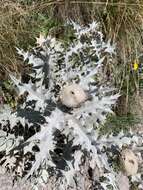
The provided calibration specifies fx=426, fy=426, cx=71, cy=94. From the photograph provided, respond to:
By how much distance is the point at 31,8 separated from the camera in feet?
9.96

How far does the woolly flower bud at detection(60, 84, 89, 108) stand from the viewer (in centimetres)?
207

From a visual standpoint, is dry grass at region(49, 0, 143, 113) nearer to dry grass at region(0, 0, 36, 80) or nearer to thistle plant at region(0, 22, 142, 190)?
dry grass at region(0, 0, 36, 80)

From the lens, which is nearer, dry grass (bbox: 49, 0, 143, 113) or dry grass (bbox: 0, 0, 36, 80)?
dry grass (bbox: 0, 0, 36, 80)

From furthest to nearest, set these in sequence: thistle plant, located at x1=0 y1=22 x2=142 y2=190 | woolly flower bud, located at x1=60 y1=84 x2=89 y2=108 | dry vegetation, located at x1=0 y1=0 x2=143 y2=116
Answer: dry vegetation, located at x1=0 y1=0 x2=143 y2=116
thistle plant, located at x1=0 y1=22 x2=142 y2=190
woolly flower bud, located at x1=60 y1=84 x2=89 y2=108

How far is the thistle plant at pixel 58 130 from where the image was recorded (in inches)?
86.6

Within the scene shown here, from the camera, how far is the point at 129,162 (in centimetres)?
251

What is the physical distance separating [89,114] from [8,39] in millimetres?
817

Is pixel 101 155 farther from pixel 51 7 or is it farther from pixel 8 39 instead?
pixel 51 7

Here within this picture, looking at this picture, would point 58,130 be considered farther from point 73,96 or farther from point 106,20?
point 106,20

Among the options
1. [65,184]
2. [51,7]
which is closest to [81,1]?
[51,7]

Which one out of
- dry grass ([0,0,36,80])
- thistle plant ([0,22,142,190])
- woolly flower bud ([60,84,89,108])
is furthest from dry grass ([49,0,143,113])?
woolly flower bud ([60,84,89,108])

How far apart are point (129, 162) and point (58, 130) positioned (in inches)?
19.8

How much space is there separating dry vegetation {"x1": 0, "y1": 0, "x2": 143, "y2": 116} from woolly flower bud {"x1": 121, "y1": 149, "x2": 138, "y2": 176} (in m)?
0.63

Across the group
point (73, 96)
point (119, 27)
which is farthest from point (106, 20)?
point (73, 96)
